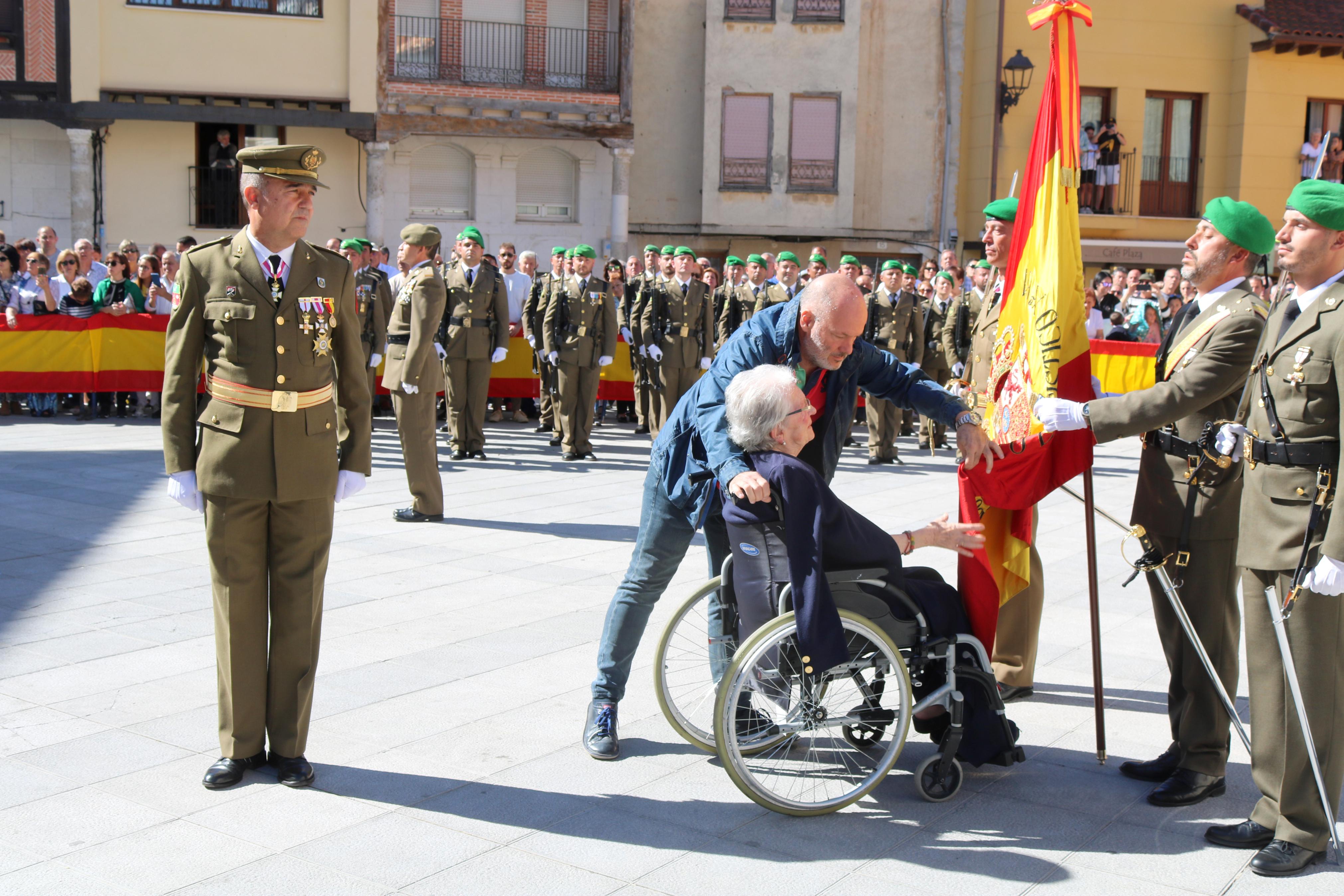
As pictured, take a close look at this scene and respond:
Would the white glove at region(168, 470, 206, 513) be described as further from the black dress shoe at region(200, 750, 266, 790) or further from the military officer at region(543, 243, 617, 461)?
the military officer at region(543, 243, 617, 461)

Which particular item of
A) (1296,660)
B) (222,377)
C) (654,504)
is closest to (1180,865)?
(1296,660)

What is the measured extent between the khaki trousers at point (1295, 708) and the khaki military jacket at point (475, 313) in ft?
28.5

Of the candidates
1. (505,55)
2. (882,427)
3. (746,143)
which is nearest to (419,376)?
(882,427)

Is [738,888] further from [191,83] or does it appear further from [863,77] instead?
[863,77]

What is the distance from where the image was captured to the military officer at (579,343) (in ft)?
40.6

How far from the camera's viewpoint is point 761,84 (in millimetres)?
26109

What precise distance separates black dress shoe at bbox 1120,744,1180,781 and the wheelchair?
1.41 ft

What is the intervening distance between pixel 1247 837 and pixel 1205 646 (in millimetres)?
755

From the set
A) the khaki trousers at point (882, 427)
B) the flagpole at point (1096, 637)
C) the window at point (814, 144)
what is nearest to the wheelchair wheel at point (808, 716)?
the flagpole at point (1096, 637)

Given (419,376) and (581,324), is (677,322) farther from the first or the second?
(419,376)

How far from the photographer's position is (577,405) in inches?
489

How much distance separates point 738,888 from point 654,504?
1.48m

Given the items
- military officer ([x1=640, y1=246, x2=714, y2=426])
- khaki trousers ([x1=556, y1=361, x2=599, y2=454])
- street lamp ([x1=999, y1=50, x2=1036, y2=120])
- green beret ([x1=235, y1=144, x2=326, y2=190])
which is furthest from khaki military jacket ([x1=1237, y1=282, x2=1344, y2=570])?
street lamp ([x1=999, y1=50, x2=1036, y2=120])

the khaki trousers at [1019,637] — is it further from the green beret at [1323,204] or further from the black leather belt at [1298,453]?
the green beret at [1323,204]
